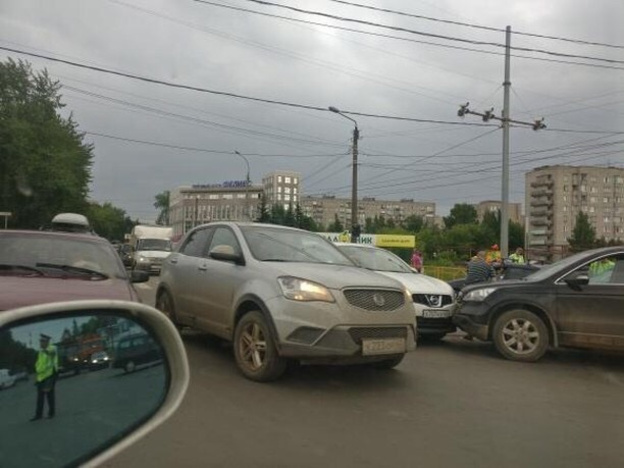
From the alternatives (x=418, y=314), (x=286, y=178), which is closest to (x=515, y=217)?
(x=286, y=178)

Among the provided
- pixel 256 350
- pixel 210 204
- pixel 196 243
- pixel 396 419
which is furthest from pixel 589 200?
pixel 396 419

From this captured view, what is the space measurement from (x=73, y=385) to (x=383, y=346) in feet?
15.5

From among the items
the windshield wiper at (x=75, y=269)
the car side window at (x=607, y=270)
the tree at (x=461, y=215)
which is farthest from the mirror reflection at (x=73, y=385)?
the tree at (x=461, y=215)

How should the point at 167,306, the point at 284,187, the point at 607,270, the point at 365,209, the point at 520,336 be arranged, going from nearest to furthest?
the point at 607,270 → the point at 520,336 → the point at 167,306 → the point at 284,187 → the point at 365,209

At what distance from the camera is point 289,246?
741 cm

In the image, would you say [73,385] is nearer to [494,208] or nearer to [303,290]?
[303,290]

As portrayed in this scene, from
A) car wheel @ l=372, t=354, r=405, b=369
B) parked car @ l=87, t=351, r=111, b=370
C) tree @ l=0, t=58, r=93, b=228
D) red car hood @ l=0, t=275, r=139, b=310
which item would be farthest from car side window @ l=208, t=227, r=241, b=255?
tree @ l=0, t=58, r=93, b=228

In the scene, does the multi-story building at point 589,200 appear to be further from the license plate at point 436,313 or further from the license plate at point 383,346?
the license plate at point 383,346

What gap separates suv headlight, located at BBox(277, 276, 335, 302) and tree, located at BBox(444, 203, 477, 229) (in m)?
128

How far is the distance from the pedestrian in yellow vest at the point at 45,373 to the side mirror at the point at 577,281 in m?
7.50

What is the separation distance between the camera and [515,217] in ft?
488

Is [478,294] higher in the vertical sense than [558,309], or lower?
higher

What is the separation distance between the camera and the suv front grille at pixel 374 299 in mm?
6188

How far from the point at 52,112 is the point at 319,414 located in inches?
2169
